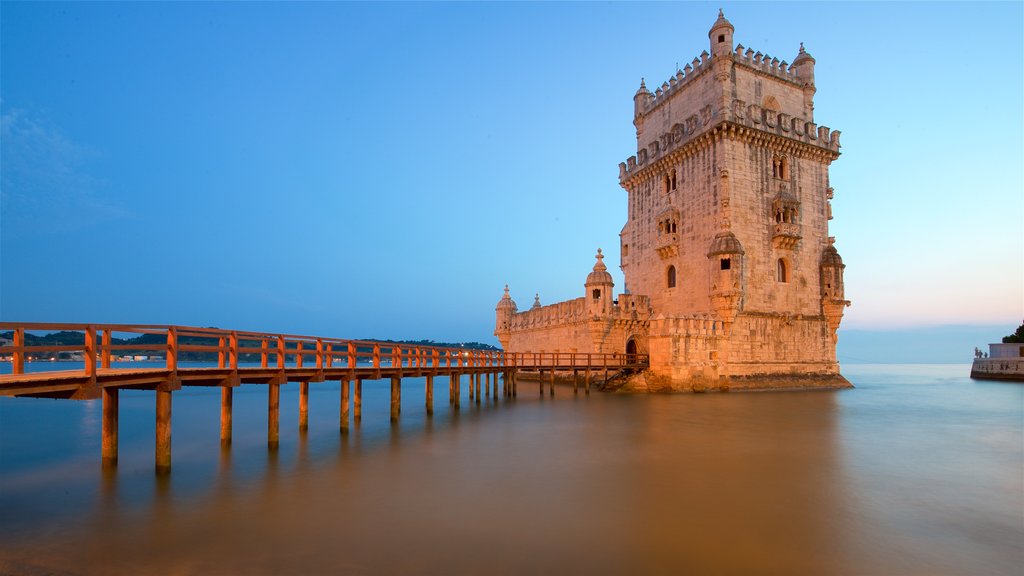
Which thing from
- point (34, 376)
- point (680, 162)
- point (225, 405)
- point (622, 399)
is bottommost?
point (622, 399)

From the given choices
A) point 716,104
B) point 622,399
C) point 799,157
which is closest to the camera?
point 622,399

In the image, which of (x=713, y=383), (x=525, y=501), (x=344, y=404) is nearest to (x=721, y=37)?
(x=713, y=383)

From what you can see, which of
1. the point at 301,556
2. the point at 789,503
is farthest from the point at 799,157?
the point at 301,556

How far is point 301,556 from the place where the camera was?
24.5ft

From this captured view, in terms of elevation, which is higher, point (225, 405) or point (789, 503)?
point (225, 405)

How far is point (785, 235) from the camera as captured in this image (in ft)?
104

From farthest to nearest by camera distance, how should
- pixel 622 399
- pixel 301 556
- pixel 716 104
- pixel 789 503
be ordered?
pixel 716 104 < pixel 622 399 < pixel 789 503 < pixel 301 556

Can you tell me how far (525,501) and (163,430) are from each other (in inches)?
295

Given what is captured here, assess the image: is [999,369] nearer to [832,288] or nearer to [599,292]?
[832,288]

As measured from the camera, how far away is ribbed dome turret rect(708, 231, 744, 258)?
2972cm

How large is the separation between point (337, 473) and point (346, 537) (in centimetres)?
428

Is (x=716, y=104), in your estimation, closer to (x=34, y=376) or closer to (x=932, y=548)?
(x=932, y=548)

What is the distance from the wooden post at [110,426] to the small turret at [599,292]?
83.5 feet

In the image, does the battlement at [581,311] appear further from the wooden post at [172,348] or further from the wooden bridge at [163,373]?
the wooden post at [172,348]
